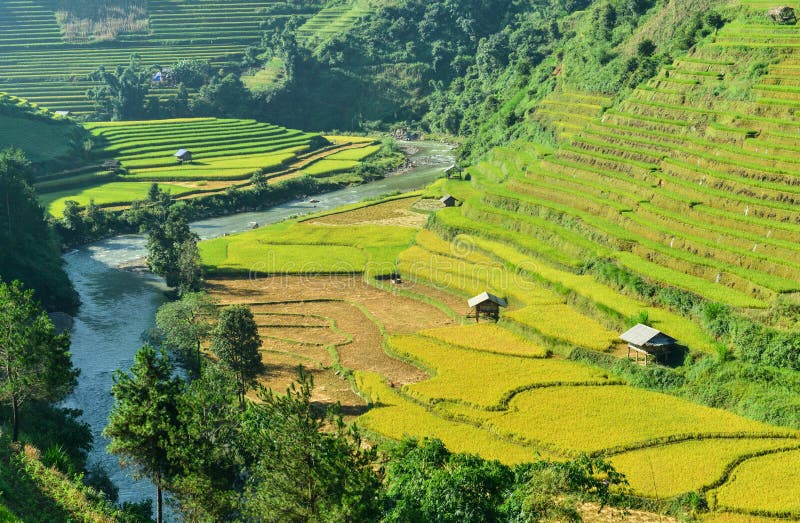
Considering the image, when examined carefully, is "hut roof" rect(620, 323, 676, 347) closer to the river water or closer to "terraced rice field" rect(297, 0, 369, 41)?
the river water

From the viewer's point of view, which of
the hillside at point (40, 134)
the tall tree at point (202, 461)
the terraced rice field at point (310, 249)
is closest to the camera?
the tall tree at point (202, 461)

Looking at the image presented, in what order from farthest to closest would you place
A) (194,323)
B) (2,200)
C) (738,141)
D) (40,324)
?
1. (2,200)
2. (738,141)
3. (194,323)
4. (40,324)

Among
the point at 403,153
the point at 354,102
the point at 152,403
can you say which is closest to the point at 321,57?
the point at 354,102

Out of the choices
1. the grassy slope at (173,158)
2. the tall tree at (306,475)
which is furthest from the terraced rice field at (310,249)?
the tall tree at (306,475)

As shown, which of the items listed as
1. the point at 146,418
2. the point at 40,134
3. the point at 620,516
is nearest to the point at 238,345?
the point at 146,418

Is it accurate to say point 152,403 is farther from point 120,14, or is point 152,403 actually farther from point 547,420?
point 120,14

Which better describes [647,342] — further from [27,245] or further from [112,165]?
[112,165]

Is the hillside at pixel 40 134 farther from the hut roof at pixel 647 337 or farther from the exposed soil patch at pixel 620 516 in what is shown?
the exposed soil patch at pixel 620 516
